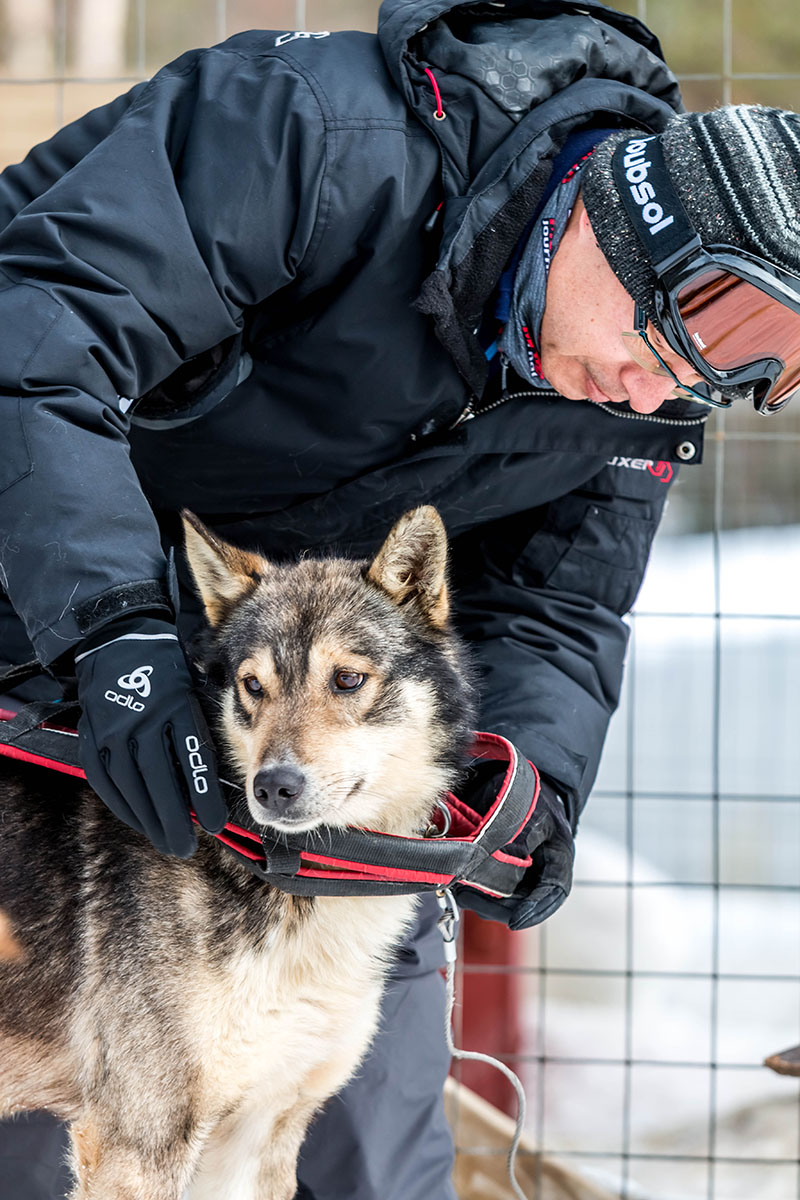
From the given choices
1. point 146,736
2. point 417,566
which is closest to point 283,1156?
point 146,736

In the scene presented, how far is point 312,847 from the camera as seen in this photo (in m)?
1.65

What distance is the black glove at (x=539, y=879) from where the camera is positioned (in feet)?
6.24

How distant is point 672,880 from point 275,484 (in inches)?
94.7

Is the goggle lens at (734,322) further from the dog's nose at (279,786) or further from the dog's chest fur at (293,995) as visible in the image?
the dog's chest fur at (293,995)

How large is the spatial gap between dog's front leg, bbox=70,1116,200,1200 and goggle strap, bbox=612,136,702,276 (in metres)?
1.44

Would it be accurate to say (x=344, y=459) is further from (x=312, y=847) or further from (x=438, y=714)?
(x=312, y=847)

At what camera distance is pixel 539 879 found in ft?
6.40

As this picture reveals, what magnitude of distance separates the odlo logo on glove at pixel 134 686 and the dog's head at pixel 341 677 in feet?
0.70

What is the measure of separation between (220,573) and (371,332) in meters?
0.45

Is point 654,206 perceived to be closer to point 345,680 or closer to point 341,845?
point 345,680

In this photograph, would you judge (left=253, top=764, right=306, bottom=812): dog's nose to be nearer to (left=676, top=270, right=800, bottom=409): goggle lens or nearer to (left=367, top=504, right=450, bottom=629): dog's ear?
(left=367, top=504, right=450, bottom=629): dog's ear

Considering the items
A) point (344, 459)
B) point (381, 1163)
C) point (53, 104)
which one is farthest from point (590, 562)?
point (53, 104)

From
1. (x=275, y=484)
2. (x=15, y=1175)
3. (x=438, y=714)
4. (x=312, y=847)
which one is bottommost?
(x=15, y=1175)

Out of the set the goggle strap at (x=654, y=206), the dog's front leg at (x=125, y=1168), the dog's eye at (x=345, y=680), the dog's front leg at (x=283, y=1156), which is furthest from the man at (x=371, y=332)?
the dog's front leg at (x=125, y=1168)
